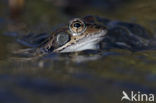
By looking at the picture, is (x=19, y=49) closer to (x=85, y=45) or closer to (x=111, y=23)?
(x=85, y=45)

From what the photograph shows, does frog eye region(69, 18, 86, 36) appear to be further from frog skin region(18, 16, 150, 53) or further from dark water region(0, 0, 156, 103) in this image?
dark water region(0, 0, 156, 103)

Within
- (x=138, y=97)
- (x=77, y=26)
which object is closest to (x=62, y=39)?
(x=77, y=26)

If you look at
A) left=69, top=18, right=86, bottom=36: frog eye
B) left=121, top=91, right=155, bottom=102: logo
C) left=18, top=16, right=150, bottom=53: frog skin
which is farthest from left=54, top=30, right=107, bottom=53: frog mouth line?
left=121, top=91, right=155, bottom=102: logo

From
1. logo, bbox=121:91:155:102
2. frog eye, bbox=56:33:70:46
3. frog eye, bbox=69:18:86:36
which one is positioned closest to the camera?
logo, bbox=121:91:155:102

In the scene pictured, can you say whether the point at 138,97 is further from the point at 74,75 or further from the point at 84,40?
the point at 84,40

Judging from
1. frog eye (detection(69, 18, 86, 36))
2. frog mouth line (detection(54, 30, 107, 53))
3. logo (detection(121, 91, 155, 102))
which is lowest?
logo (detection(121, 91, 155, 102))

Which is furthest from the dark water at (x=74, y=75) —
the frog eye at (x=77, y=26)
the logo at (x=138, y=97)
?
the frog eye at (x=77, y=26)

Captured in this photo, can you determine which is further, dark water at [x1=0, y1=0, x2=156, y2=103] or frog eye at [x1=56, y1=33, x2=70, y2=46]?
frog eye at [x1=56, y1=33, x2=70, y2=46]
